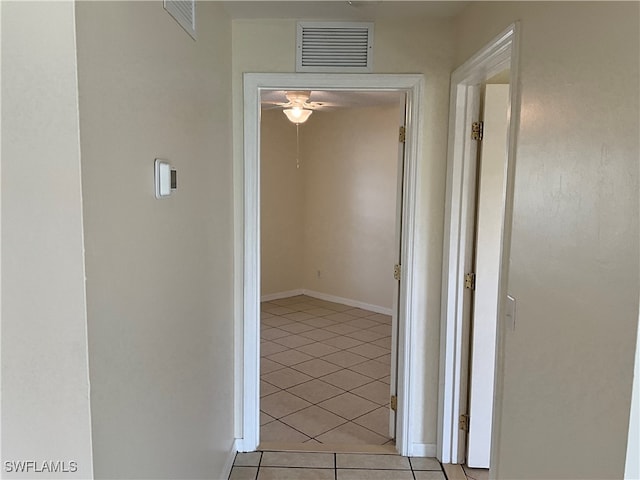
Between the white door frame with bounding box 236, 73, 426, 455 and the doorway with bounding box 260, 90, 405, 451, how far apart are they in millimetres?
684

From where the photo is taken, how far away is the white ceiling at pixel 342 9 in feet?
7.15

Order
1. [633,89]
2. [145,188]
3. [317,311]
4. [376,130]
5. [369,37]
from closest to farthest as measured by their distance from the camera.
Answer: [633,89], [145,188], [369,37], [376,130], [317,311]

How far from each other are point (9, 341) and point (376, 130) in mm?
4868

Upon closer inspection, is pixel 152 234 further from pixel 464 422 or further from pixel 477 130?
pixel 464 422

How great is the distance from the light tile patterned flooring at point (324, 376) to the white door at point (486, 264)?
549 mm

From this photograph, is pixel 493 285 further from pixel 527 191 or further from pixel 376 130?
pixel 376 130

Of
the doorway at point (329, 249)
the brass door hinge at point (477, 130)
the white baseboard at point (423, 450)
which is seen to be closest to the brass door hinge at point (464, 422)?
the white baseboard at point (423, 450)

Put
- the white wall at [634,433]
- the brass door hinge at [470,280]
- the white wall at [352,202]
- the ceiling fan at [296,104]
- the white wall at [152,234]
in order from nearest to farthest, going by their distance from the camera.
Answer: the white wall at [634,433]
the white wall at [152,234]
the brass door hinge at [470,280]
the ceiling fan at [296,104]
the white wall at [352,202]

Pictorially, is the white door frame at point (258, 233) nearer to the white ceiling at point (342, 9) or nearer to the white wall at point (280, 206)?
the white ceiling at point (342, 9)

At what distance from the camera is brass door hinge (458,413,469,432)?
2.60 meters

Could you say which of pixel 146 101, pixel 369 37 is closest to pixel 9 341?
pixel 146 101

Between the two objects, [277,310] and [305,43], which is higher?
[305,43]

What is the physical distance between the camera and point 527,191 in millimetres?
1530

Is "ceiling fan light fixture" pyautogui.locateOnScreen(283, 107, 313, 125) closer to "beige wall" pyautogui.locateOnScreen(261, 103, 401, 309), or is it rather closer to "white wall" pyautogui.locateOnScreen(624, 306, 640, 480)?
"beige wall" pyautogui.locateOnScreen(261, 103, 401, 309)
